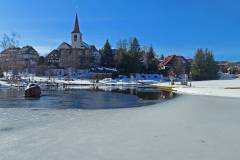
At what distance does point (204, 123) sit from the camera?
13070 millimetres

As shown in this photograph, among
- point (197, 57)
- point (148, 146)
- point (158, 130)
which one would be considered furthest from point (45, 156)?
point (197, 57)

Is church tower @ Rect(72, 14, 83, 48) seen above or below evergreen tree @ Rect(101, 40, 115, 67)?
above

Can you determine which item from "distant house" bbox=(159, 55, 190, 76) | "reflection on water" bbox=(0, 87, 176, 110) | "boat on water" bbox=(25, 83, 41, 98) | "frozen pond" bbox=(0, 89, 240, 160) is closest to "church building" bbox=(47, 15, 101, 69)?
"distant house" bbox=(159, 55, 190, 76)

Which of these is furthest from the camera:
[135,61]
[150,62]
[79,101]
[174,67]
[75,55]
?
[174,67]

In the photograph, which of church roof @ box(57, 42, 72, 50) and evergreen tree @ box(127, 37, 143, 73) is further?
church roof @ box(57, 42, 72, 50)

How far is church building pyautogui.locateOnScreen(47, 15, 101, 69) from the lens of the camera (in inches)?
3989

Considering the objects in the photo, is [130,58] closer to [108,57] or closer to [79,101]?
[108,57]

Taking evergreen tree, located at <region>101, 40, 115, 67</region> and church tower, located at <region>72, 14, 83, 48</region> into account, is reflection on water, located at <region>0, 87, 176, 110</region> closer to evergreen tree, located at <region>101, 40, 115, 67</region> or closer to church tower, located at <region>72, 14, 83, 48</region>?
evergreen tree, located at <region>101, 40, 115, 67</region>

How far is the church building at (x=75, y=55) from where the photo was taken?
101312 millimetres

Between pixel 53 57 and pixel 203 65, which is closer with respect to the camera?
pixel 203 65

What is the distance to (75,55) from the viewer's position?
332 feet

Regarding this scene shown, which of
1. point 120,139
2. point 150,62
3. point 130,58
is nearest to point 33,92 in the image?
point 120,139

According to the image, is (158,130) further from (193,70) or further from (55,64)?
(55,64)

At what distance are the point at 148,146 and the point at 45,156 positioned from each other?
2.81 meters
